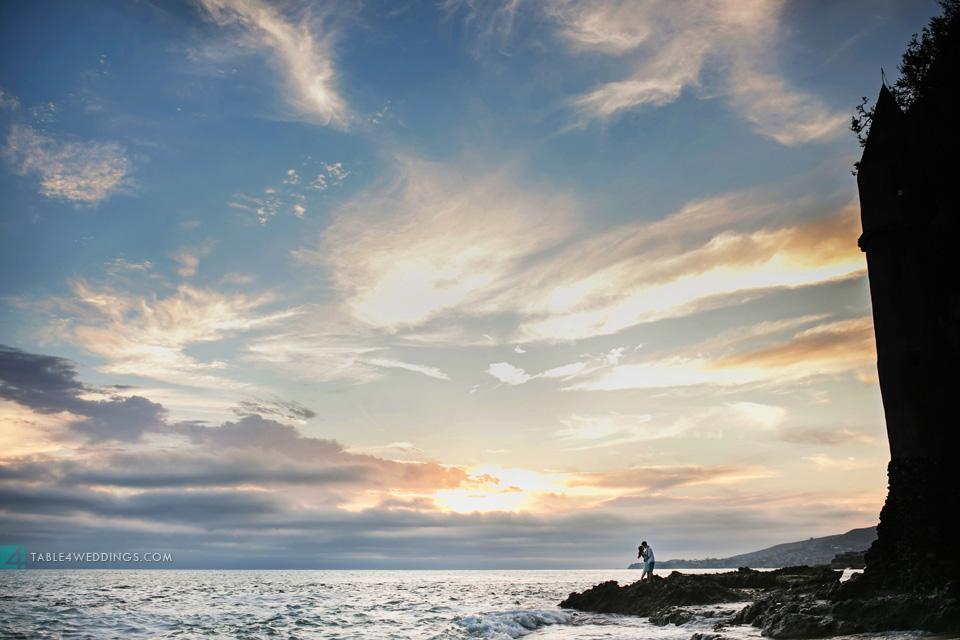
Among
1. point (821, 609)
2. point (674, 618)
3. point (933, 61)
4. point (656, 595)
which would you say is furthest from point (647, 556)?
point (933, 61)

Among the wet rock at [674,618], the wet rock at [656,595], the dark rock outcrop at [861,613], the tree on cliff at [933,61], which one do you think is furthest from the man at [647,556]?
the tree on cliff at [933,61]

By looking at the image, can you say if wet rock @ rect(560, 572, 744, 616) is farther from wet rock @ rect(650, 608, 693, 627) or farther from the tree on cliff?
the tree on cliff

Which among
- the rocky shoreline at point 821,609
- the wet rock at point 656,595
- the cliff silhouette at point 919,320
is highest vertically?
the cliff silhouette at point 919,320

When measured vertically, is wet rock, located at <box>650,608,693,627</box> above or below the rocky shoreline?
below

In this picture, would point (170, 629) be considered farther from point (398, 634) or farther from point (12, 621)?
point (398, 634)

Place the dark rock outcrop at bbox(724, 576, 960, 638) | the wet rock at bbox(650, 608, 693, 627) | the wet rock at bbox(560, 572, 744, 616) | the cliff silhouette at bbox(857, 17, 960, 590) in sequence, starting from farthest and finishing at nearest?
the wet rock at bbox(560, 572, 744, 616)
the wet rock at bbox(650, 608, 693, 627)
the cliff silhouette at bbox(857, 17, 960, 590)
the dark rock outcrop at bbox(724, 576, 960, 638)

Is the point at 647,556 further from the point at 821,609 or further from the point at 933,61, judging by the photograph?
the point at 933,61

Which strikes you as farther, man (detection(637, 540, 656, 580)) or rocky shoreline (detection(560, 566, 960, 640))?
man (detection(637, 540, 656, 580))

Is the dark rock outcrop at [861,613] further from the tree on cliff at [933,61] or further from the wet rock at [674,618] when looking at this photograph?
the tree on cliff at [933,61]

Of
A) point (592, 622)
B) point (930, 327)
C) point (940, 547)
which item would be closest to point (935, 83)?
point (930, 327)

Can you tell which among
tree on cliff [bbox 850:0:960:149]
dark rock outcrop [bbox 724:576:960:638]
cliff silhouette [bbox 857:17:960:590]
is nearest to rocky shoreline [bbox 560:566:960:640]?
dark rock outcrop [bbox 724:576:960:638]

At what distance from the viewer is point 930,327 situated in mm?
22141

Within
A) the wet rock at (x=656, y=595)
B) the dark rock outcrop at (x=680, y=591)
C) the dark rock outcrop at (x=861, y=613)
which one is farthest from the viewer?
the wet rock at (x=656, y=595)

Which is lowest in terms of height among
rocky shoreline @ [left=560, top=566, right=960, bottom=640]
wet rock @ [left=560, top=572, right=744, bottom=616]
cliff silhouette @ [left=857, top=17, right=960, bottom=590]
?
wet rock @ [left=560, top=572, right=744, bottom=616]
